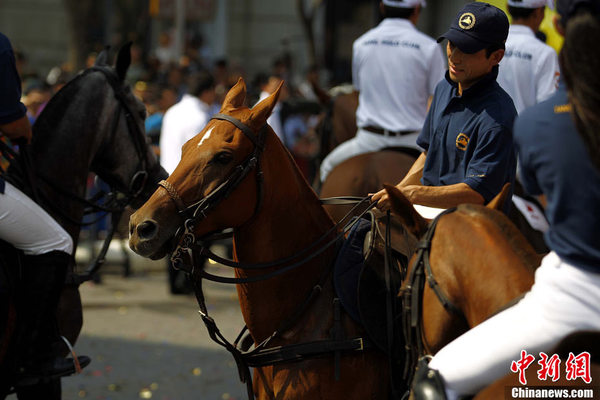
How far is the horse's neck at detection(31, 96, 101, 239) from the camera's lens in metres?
5.33

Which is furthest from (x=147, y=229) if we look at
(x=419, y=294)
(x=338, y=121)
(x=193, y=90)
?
(x=193, y=90)

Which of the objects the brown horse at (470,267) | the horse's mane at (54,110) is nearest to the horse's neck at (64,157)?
the horse's mane at (54,110)

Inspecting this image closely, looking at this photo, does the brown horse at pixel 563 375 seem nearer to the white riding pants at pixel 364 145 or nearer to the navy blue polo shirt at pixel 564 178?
the navy blue polo shirt at pixel 564 178

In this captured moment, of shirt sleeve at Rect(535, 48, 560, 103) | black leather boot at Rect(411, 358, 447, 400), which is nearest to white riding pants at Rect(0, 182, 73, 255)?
black leather boot at Rect(411, 358, 447, 400)

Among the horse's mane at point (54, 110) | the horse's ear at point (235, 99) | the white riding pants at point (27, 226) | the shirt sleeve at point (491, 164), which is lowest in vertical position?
the white riding pants at point (27, 226)

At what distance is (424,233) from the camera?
3.46 m

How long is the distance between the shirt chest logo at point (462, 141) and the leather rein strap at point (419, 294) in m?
0.69

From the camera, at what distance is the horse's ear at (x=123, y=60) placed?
5.68m

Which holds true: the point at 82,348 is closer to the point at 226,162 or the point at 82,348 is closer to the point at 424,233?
the point at 226,162

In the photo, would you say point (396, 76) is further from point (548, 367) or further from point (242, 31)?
point (242, 31)

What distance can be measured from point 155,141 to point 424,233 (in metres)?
8.72

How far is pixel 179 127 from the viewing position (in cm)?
988

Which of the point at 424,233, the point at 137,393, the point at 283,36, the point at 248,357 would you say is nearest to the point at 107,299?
the point at 137,393

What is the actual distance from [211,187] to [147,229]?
13.1 inches
